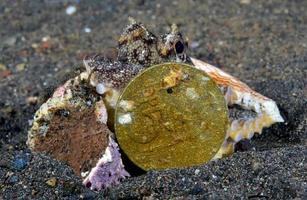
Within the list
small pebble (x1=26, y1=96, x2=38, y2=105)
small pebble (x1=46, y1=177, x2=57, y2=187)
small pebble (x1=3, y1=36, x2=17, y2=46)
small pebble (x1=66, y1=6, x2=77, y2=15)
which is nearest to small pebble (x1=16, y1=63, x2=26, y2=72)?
small pebble (x1=3, y1=36, x2=17, y2=46)

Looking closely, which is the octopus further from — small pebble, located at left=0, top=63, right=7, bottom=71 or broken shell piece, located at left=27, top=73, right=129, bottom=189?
small pebble, located at left=0, top=63, right=7, bottom=71

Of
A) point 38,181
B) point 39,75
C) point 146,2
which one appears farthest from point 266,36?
point 38,181

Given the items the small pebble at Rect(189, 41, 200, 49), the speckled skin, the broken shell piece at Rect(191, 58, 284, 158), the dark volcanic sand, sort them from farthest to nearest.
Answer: the small pebble at Rect(189, 41, 200, 49) < the broken shell piece at Rect(191, 58, 284, 158) < the speckled skin < the dark volcanic sand

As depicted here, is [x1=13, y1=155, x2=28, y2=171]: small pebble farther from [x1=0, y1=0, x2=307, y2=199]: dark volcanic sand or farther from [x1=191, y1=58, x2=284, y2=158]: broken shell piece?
[x1=191, y1=58, x2=284, y2=158]: broken shell piece

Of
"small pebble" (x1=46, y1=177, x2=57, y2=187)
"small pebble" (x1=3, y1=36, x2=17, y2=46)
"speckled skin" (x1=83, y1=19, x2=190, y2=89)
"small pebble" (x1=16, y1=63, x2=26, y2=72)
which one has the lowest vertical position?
→ "small pebble" (x1=3, y1=36, x2=17, y2=46)

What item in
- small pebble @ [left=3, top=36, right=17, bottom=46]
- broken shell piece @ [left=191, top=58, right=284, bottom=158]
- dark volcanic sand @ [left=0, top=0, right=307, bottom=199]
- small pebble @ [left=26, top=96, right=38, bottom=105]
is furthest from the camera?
small pebble @ [left=3, top=36, right=17, bottom=46]

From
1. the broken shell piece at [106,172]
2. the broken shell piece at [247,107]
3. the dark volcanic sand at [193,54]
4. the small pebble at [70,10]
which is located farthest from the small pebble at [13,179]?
the small pebble at [70,10]

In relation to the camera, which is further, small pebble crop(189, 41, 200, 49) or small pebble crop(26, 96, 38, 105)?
small pebble crop(189, 41, 200, 49)

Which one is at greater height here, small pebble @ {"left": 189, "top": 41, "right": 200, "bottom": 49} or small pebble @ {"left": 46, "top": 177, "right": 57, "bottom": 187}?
small pebble @ {"left": 46, "top": 177, "right": 57, "bottom": 187}
